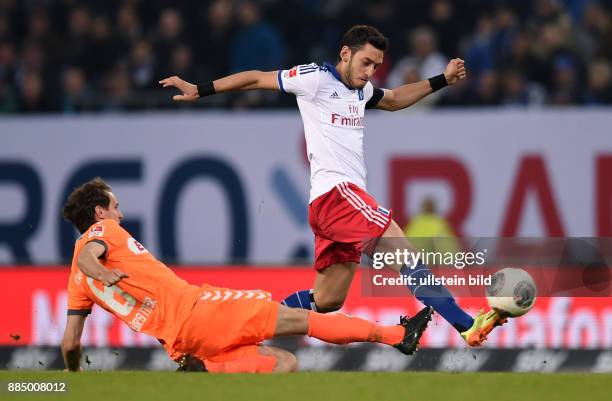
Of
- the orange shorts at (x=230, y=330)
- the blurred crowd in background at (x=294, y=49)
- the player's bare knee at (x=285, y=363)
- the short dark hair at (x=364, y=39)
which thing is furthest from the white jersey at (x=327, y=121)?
the blurred crowd in background at (x=294, y=49)

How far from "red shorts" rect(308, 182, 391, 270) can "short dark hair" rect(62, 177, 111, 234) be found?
1.36 metres

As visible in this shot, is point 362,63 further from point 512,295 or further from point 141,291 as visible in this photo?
point 141,291

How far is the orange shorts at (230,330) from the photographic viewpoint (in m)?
8.08

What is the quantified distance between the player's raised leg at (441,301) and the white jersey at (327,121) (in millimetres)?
442

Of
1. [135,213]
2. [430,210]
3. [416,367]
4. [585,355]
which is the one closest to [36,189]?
[135,213]

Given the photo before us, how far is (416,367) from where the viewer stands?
11.1 m

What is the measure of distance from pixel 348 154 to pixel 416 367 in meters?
3.19

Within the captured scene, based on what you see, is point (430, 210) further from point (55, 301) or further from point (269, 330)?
point (269, 330)

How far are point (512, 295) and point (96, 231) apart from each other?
2559 millimetres

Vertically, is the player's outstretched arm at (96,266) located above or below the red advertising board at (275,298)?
above

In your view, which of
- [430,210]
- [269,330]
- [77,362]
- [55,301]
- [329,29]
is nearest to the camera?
[269,330]

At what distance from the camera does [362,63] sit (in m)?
8.42

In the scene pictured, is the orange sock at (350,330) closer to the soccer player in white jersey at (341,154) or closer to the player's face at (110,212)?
the soccer player in white jersey at (341,154)

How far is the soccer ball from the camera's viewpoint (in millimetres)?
7918
